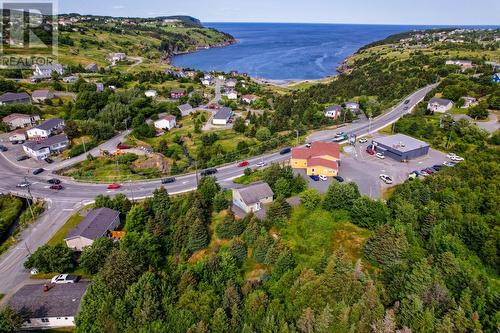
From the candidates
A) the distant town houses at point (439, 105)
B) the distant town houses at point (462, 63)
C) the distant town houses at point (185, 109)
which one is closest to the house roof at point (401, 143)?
the distant town houses at point (439, 105)

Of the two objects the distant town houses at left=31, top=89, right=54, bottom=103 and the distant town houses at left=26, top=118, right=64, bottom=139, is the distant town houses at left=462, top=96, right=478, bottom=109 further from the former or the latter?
the distant town houses at left=31, top=89, right=54, bottom=103

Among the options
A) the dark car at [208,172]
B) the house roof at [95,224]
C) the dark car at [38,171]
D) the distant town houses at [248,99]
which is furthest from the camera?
the distant town houses at [248,99]

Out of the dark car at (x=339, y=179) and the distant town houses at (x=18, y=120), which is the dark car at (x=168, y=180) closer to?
the dark car at (x=339, y=179)

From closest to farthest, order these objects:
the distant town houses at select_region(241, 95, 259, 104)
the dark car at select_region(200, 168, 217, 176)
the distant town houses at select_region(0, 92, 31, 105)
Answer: the dark car at select_region(200, 168, 217, 176)
the distant town houses at select_region(0, 92, 31, 105)
the distant town houses at select_region(241, 95, 259, 104)

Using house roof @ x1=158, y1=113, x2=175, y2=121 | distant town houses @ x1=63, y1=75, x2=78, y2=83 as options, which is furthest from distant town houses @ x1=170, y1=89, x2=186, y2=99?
distant town houses @ x1=63, y1=75, x2=78, y2=83

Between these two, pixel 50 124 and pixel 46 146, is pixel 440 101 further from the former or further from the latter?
pixel 50 124

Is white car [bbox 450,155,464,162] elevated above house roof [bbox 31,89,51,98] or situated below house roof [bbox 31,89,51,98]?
above

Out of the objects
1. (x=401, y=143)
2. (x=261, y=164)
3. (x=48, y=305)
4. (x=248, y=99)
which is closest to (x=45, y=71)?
(x=248, y=99)

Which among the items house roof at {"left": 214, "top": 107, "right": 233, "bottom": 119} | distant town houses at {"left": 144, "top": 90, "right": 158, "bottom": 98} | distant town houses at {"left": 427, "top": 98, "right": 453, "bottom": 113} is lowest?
house roof at {"left": 214, "top": 107, "right": 233, "bottom": 119}
